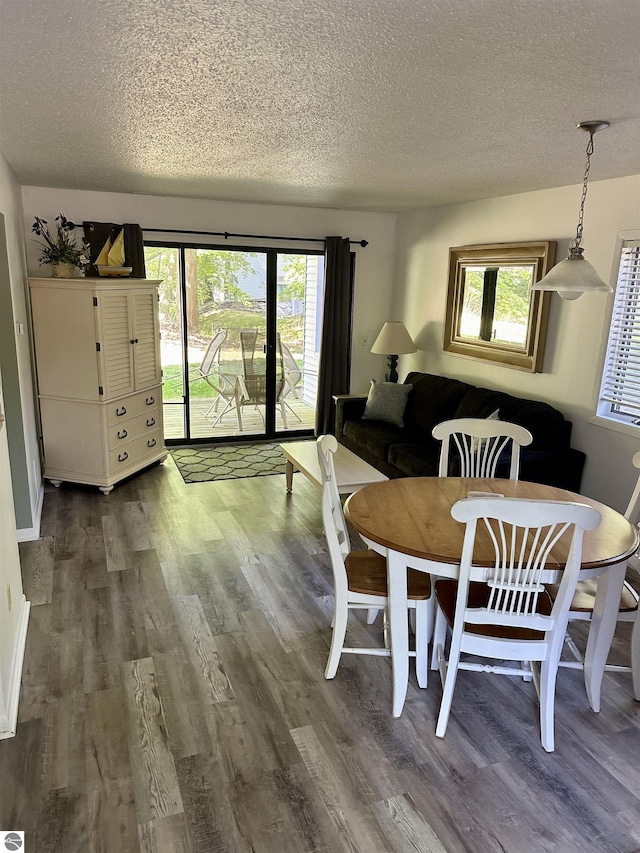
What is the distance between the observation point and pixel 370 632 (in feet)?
10.1

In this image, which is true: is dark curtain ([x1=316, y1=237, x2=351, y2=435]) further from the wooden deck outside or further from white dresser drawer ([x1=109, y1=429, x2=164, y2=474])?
white dresser drawer ([x1=109, y1=429, x2=164, y2=474])

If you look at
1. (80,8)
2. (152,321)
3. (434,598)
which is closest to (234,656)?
(434,598)

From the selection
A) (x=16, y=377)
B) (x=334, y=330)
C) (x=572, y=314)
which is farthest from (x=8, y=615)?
(x=334, y=330)

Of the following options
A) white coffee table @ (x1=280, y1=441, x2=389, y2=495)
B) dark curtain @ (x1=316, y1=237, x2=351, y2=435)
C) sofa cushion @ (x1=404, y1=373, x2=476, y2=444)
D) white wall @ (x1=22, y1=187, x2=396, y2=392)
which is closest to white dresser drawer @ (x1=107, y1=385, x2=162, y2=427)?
white coffee table @ (x1=280, y1=441, x2=389, y2=495)

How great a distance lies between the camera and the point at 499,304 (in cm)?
Answer: 505

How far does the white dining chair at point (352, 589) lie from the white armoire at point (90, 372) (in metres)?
2.70

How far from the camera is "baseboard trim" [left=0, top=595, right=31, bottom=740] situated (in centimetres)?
229

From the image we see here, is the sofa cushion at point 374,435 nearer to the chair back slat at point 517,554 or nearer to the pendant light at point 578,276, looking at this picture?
the pendant light at point 578,276

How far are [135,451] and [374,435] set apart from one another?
212cm

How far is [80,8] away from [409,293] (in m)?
5.20

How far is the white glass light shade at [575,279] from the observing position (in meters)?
→ 2.58

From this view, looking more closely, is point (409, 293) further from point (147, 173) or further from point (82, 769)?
point (82, 769)

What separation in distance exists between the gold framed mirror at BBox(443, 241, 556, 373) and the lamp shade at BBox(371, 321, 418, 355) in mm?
416

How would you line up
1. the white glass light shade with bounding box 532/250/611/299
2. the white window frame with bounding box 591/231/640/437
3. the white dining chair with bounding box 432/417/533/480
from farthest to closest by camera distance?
1. the white window frame with bounding box 591/231/640/437
2. the white dining chair with bounding box 432/417/533/480
3. the white glass light shade with bounding box 532/250/611/299
